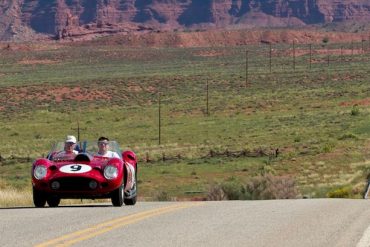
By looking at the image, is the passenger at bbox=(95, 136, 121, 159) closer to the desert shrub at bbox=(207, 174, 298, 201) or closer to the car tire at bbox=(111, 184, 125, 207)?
the car tire at bbox=(111, 184, 125, 207)

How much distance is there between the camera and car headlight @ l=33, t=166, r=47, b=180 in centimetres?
1620

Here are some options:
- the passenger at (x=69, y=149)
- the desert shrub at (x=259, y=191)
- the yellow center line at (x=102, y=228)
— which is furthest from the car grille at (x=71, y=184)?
the desert shrub at (x=259, y=191)

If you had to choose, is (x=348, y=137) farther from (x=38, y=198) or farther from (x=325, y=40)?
(x=325, y=40)

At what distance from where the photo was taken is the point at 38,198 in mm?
16766

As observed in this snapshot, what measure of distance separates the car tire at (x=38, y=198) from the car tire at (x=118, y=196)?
1.14 meters

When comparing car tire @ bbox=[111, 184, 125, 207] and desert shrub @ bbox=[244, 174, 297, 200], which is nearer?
car tire @ bbox=[111, 184, 125, 207]

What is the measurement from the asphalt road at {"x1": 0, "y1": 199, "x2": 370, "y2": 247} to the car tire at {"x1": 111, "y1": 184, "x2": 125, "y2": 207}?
1.32 ft

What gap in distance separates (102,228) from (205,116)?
60.5 metres

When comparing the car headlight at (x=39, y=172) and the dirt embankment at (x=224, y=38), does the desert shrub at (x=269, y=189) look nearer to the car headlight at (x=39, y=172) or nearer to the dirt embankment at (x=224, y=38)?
the car headlight at (x=39, y=172)

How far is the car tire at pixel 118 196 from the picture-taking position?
16562 millimetres

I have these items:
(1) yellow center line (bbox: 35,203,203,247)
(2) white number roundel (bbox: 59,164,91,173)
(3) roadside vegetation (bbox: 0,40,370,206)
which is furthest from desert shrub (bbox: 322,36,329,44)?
(1) yellow center line (bbox: 35,203,203,247)

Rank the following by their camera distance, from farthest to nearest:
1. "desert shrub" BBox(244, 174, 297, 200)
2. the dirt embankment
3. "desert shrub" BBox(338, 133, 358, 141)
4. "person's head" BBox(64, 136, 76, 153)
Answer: the dirt embankment
"desert shrub" BBox(338, 133, 358, 141)
"desert shrub" BBox(244, 174, 297, 200)
"person's head" BBox(64, 136, 76, 153)

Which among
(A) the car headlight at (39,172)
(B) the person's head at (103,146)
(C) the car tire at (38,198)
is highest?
(B) the person's head at (103,146)

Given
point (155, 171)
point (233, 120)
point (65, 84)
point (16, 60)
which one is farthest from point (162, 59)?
point (155, 171)
